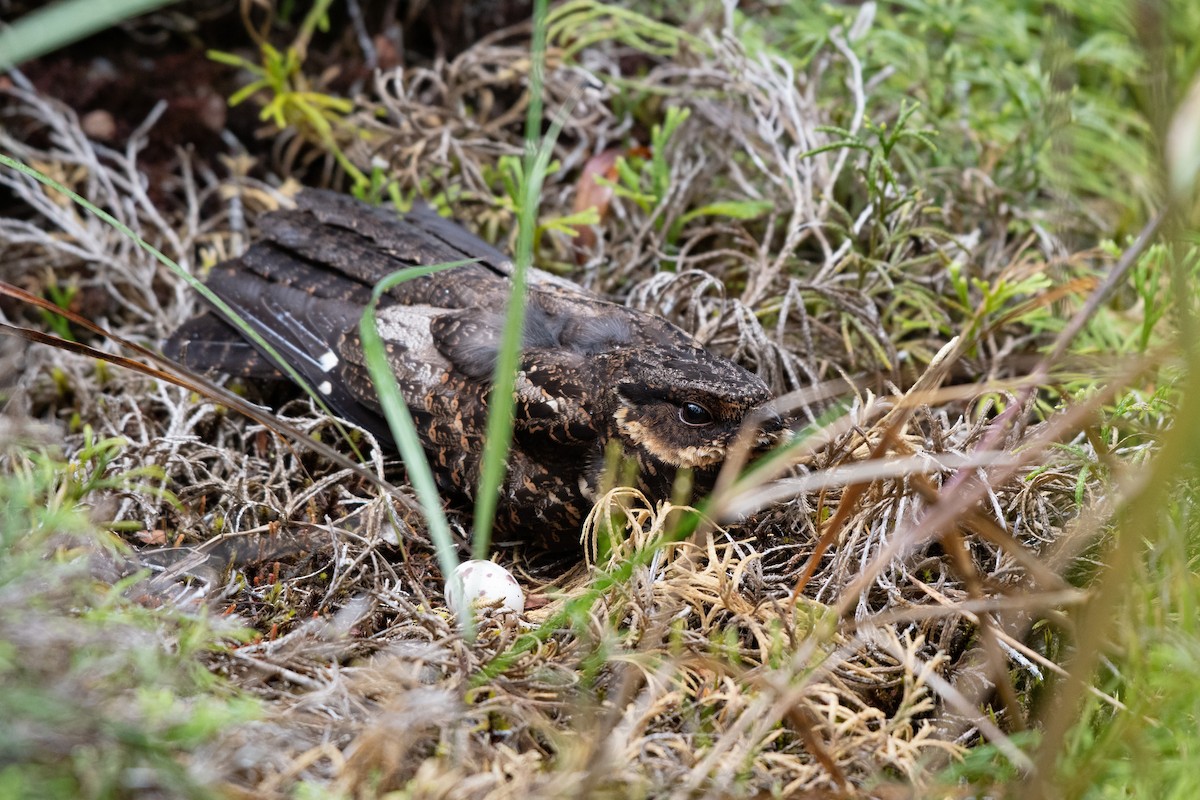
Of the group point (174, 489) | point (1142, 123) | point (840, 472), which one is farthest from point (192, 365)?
point (1142, 123)

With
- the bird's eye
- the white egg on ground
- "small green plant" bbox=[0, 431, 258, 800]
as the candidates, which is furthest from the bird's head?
"small green plant" bbox=[0, 431, 258, 800]

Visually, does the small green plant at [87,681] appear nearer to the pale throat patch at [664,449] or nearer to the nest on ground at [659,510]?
the nest on ground at [659,510]

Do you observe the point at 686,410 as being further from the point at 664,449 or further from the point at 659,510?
the point at 659,510

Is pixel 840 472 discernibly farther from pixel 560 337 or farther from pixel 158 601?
pixel 158 601

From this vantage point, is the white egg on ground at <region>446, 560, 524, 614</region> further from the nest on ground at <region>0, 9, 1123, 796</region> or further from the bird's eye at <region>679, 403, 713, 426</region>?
the bird's eye at <region>679, 403, 713, 426</region>

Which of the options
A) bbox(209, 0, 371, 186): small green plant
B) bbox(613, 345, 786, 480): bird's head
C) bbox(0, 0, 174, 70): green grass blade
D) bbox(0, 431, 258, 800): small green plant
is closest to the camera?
bbox(0, 431, 258, 800): small green plant

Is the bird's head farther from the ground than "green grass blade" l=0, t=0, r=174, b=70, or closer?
closer

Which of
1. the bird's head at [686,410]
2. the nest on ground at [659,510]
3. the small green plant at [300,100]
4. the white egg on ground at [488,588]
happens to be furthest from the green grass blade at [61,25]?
the small green plant at [300,100]
